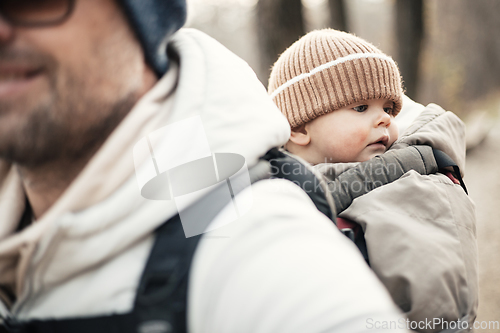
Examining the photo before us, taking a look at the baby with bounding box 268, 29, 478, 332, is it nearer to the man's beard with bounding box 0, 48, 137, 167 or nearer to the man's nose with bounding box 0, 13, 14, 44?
the man's beard with bounding box 0, 48, 137, 167

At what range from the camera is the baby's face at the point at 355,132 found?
1688 mm

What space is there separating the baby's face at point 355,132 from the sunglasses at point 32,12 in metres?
1.24

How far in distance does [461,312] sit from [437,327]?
13 cm

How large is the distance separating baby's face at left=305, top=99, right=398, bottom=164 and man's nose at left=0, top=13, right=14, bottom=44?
1.31 meters

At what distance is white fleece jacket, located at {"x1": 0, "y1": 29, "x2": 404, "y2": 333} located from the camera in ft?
2.34


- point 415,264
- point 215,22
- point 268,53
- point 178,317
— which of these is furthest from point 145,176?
point 215,22

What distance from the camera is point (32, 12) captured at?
0.83 m

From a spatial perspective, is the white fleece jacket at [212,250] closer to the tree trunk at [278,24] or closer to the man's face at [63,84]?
the man's face at [63,84]

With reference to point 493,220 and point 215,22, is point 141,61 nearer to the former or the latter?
point 493,220

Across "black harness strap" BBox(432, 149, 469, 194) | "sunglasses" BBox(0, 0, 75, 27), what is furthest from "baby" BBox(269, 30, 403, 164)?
"sunglasses" BBox(0, 0, 75, 27)

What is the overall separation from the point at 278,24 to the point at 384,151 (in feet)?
8.11

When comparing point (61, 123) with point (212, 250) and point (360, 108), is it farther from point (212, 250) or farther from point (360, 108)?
point (360, 108)

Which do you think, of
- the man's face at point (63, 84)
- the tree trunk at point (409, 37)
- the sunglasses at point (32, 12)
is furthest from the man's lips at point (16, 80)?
the tree trunk at point (409, 37)

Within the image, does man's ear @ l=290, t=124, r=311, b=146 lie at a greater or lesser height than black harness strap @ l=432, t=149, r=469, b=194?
greater
